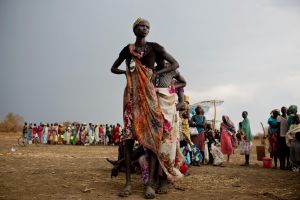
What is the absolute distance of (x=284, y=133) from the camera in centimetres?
988

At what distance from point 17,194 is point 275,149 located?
25.8 feet

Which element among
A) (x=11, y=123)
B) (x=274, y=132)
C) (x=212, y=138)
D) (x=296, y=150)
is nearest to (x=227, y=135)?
(x=212, y=138)

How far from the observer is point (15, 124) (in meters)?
62.7

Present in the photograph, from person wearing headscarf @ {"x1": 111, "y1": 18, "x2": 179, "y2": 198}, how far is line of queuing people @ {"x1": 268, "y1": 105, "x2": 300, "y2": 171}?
4942 millimetres

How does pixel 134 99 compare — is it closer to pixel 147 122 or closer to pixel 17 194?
pixel 147 122

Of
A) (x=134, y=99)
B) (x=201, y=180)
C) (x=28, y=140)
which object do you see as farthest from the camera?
(x=28, y=140)

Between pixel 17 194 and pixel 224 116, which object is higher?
pixel 224 116

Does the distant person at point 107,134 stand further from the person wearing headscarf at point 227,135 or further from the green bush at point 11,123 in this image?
the green bush at point 11,123

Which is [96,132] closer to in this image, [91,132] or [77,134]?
[91,132]

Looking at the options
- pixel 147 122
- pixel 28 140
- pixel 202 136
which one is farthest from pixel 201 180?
pixel 28 140

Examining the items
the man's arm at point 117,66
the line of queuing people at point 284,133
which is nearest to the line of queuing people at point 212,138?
the line of queuing people at point 284,133

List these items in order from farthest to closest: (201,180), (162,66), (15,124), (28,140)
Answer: (15,124) → (28,140) → (201,180) → (162,66)

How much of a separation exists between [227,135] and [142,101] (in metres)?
7.58

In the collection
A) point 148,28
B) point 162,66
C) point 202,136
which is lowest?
point 202,136
